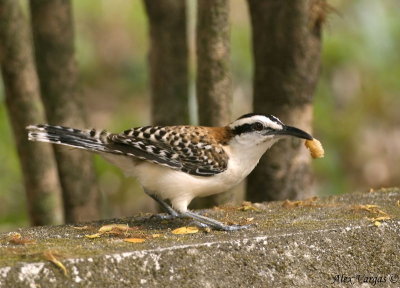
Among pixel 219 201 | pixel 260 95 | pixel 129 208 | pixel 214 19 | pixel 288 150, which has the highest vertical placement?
pixel 214 19

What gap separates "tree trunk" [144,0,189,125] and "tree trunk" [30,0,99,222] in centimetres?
71

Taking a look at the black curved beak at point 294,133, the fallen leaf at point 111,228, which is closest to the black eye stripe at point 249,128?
the black curved beak at point 294,133

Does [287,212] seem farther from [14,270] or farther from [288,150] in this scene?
[14,270]

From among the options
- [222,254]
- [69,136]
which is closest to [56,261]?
[222,254]

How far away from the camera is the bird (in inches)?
210

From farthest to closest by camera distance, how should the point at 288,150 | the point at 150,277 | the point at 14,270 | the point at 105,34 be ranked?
the point at 105,34
the point at 288,150
the point at 150,277
the point at 14,270

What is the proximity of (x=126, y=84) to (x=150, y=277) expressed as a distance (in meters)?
8.46

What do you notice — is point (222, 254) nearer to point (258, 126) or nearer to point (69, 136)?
point (258, 126)

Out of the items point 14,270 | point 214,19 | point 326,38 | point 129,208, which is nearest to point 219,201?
point 214,19

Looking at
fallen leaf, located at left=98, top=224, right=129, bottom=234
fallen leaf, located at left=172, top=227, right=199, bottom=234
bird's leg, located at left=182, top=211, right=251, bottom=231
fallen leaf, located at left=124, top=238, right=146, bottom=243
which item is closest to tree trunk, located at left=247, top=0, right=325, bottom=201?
bird's leg, located at left=182, top=211, right=251, bottom=231

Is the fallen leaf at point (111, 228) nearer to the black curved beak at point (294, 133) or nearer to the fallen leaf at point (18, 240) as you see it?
the fallen leaf at point (18, 240)

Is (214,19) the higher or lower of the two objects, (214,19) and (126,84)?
the higher

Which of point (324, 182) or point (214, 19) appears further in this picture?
point (324, 182)

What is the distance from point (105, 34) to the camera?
12914 mm
